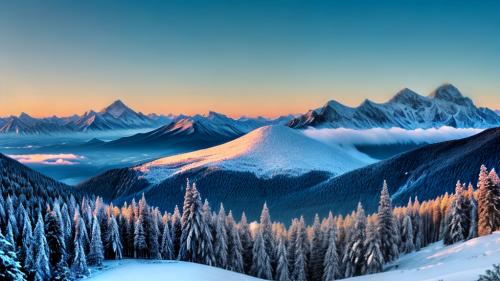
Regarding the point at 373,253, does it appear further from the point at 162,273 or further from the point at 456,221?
the point at 162,273

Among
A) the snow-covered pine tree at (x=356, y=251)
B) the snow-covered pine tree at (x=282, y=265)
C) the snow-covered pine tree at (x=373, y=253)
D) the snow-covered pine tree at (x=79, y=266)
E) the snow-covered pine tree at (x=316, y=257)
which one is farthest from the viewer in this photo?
the snow-covered pine tree at (x=316, y=257)

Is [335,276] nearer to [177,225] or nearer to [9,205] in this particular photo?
[177,225]

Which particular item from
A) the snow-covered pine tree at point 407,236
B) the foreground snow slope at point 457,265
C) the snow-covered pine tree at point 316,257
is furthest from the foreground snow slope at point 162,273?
the snow-covered pine tree at point 407,236

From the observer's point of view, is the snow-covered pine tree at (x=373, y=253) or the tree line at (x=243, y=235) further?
the snow-covered pine tree at (x=373, y=253)

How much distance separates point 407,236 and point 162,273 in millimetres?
57226

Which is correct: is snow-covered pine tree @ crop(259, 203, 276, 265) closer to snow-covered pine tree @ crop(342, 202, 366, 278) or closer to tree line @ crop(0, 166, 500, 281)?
tree line @ crop(0, 166, 500, 281)

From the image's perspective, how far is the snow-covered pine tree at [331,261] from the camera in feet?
241

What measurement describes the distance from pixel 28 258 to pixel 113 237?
62.6 ft

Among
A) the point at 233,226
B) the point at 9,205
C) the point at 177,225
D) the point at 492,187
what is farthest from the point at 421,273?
the point at 9,205

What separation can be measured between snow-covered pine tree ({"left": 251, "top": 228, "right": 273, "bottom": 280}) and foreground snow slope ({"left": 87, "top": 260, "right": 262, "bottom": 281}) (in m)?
20.4

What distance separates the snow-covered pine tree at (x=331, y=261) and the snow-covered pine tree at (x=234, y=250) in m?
15.1

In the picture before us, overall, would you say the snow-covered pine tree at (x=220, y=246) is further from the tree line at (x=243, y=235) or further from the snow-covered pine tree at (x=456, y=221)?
the snow-covered pine tree at (x=456, y=221)

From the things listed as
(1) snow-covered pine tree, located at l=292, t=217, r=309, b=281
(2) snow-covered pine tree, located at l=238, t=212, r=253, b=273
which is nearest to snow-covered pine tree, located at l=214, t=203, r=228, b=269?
(2) snow-covered pine tree, located at l=238, t=212, r=253, b=273

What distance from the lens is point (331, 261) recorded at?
243 feet
